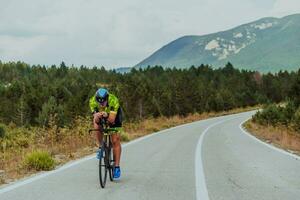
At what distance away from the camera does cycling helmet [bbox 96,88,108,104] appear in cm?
809

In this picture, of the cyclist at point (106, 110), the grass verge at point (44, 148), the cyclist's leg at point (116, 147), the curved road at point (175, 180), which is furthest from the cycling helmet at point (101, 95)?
the grass verge at point (44, 148)

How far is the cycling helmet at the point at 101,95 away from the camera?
8086 mm

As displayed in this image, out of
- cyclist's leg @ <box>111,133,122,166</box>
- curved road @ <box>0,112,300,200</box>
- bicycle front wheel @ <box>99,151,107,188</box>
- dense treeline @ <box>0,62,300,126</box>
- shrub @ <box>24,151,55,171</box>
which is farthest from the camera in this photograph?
dense treeline @ <box>0,62,300,126</box>

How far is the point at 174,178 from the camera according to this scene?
9070 millimetres

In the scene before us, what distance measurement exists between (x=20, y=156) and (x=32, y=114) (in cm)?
9530

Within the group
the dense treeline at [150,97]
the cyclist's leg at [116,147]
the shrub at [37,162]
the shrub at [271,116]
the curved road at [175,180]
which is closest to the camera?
the curved road at [175,180]

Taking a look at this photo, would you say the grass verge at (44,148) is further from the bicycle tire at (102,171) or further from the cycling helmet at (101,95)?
the cycling helmet at (101,95)

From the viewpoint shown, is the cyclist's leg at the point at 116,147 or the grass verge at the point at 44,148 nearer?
the cyclist's leg at the point at 116,147

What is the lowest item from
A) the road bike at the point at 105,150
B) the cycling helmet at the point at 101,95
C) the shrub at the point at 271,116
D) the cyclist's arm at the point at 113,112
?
the shrub at the point at 271,116

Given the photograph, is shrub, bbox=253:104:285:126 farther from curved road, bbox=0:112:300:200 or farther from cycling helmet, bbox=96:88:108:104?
cycling helmet, bbox=96:88:108:104

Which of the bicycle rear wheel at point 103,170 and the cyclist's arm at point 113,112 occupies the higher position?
the cyclist's arm at point 113,112

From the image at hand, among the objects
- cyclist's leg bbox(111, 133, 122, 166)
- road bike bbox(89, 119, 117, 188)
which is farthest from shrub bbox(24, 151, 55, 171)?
cyclist's leg bbox(111, 133, 122, 166)

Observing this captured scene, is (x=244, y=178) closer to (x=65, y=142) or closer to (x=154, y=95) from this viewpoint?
(x=65, y=142)

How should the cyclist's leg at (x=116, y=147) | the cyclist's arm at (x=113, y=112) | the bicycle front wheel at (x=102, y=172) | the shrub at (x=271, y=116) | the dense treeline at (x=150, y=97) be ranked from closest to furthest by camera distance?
the bicycle front wheel at (x=102, y=172)
the cyclist's arm at (x=113, y=112)
the cyclist's leg at (x=116, y=147)
the shrub at (x=271, y=116)
the dense treeline at (x=150, y=97)
